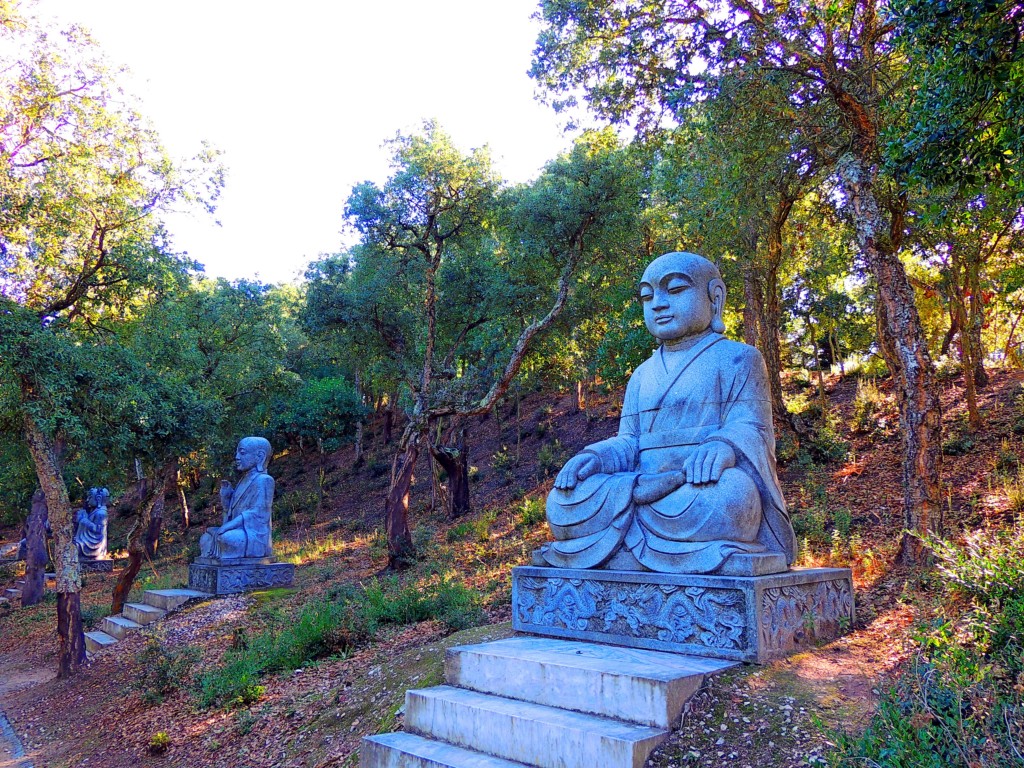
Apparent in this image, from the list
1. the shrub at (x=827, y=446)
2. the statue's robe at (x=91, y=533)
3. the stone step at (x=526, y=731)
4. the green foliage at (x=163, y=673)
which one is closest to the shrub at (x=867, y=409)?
the shrub at (x=827, y=446)

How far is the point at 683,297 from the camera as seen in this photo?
6.39 meters

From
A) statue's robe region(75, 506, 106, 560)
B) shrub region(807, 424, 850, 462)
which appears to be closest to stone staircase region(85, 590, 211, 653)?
statue's robe region(75, 506, 106, 560)

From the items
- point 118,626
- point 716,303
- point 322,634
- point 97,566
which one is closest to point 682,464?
point 716,303

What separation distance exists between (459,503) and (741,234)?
32.8 ft

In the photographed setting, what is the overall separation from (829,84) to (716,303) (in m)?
3.49

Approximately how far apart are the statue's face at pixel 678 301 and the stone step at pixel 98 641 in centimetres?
1011

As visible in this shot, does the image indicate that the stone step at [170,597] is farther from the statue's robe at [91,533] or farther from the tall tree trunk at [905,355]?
the tall tree trunk at [905,355]

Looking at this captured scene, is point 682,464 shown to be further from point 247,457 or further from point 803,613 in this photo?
point 247,457

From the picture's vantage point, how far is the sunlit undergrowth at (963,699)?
10.00 ft

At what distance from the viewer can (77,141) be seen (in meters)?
10.7

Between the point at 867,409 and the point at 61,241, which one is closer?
the point at 61,241

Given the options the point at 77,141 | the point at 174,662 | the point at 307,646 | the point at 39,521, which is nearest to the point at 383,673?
the point at 307,646

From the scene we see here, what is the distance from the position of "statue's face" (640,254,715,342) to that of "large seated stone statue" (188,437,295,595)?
9.59 metres

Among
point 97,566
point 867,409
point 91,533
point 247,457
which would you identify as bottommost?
point 97,566
